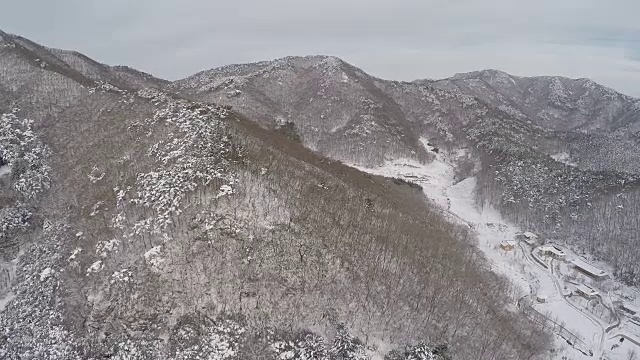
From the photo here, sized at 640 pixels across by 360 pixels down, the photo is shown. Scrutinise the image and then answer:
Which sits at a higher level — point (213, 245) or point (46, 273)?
point (213, 245)

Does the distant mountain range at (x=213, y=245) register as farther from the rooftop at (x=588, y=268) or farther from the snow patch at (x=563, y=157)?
the snow patch at (x=563, y=157)

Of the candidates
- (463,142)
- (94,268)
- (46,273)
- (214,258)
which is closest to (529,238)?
(214,258)

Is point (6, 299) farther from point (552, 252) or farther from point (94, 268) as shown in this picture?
point (552, 252)

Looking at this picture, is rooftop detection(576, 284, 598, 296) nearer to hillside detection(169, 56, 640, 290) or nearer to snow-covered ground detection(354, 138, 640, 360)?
snow-covered ground detection(354, 138, 640, 360)

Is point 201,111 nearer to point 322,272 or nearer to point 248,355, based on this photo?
point 322,272

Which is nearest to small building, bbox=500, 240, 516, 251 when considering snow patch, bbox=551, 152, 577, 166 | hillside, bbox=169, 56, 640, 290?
hillside, bbox=169, 56, 640, 290
